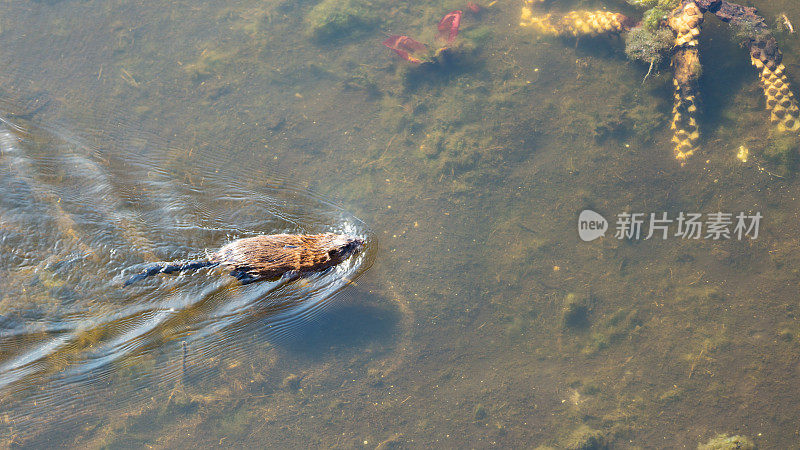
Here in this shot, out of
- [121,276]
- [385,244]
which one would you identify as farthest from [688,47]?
[121,276]

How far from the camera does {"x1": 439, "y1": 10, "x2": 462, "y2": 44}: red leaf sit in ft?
25.6

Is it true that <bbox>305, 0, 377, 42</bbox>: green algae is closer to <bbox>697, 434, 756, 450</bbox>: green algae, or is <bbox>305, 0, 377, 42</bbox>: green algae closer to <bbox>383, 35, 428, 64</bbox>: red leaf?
<bbox>383, 35, 428, 64</bbox>: red leaf

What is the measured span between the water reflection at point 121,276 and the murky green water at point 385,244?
0.10 feet

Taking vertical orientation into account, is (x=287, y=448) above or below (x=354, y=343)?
below

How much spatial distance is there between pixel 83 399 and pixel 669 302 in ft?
24.3

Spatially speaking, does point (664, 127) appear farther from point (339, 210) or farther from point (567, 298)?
point (339, 210)

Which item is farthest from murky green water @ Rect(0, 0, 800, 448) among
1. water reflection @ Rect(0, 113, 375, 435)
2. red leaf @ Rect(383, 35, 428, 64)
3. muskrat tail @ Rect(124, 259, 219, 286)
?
red leaf @ Rect(383, 35, 428, 64)

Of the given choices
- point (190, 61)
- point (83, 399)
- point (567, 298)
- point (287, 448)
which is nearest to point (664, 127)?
point (567, 298)

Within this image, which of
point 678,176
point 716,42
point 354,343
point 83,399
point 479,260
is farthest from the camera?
point 716,42

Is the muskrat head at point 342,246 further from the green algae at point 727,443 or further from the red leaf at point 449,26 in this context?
the green algae at point 727,443

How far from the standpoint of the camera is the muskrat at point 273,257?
18.0ft

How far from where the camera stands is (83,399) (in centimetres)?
549

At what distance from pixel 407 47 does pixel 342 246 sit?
12.3 feet

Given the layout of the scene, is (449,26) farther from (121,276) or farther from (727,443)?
(727,443)
